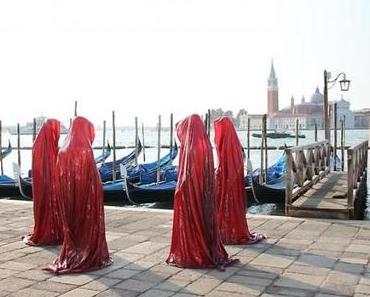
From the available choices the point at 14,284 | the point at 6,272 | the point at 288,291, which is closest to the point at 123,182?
the point at 6,272

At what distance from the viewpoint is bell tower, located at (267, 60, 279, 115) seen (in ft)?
275

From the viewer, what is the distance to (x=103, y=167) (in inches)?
843

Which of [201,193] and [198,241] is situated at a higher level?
[201,193]

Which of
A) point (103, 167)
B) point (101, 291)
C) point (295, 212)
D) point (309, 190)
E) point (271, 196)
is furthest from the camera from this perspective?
point (103, 167)

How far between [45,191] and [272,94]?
275 feet

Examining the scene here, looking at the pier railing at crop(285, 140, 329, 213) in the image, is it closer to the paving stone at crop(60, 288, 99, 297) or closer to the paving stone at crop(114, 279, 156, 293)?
the paving stone at crop(114, 279, 156, 293)

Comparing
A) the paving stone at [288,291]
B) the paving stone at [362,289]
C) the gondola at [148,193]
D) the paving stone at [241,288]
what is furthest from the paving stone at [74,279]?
the gondola at [148,193]

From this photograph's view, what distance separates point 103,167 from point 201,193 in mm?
15826

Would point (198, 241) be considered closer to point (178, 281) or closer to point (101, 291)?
point (178, 281)

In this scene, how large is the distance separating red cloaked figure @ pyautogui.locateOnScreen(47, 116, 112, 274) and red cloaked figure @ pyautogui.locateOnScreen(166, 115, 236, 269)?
81cm

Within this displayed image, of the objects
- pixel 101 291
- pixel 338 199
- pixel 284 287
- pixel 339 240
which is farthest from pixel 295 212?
pixel 101 291

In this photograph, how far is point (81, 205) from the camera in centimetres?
597

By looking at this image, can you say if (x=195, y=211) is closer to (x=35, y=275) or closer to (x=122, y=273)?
(x=122, y=273)

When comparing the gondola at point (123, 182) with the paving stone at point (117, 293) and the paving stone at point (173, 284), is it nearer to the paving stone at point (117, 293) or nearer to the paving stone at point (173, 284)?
the paving stone at point (173, 284)
